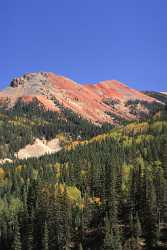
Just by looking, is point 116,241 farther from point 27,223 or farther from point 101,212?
point 27,223

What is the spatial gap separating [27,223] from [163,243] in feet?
175

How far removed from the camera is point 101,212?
179125 millimetres

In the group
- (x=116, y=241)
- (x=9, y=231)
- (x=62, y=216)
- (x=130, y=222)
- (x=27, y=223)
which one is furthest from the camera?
(x=9, y=231)

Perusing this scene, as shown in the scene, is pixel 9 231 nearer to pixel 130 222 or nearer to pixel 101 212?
pixel 101 212

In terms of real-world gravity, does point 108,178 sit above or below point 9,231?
above

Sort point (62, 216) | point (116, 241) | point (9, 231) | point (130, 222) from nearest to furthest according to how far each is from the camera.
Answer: point (116, 241) < point (130, 222) < point (62, 216) < point (9, 231)

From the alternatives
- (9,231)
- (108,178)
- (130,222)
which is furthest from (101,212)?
(9,231)

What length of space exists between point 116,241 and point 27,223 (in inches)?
1834

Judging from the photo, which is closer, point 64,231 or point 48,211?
point 64,231

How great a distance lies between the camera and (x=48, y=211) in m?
176

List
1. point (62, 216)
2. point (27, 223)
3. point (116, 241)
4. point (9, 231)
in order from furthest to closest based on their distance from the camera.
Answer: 1. point (9, 231)
2. point (27, 223)
3. point (62, 216)
4. point (116, 241)

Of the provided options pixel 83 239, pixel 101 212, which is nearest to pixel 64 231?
pixel 83 239

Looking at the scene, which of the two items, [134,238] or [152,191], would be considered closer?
[134,238]

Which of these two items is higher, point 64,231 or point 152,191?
point 152,191
